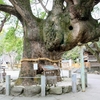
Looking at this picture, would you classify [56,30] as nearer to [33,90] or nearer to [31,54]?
[31,54]

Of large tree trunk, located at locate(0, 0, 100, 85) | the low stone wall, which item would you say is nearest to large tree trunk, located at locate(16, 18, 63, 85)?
large tree trunk, located at locate(0, 0, 100, 85)

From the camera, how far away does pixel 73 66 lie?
98.9ft

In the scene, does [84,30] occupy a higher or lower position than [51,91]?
higher

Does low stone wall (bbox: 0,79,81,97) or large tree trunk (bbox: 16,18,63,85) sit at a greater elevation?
large tree trunk (bbox: 16,18,63,85)

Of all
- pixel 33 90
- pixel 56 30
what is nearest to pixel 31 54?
pixel 56 30

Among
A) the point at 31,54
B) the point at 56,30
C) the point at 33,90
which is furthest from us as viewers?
the point at 31,54

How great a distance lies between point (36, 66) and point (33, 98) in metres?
1.63

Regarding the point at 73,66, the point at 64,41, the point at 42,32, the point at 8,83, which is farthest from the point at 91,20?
the point at 73,66

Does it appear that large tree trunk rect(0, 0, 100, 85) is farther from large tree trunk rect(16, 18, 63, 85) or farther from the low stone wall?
the low stone wall

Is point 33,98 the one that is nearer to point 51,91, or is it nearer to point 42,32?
point 51,91

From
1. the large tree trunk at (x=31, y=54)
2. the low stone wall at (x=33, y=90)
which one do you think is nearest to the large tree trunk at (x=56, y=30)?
the large tree trunk at (x=31, y=54)

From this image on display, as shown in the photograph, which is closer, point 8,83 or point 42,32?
point 8,83

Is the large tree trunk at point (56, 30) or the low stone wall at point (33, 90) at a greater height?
the large tree trunk at point (56, 30)

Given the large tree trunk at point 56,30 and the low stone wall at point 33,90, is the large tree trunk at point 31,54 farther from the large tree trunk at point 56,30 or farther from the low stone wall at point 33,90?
the low stone wall at point 33,90
